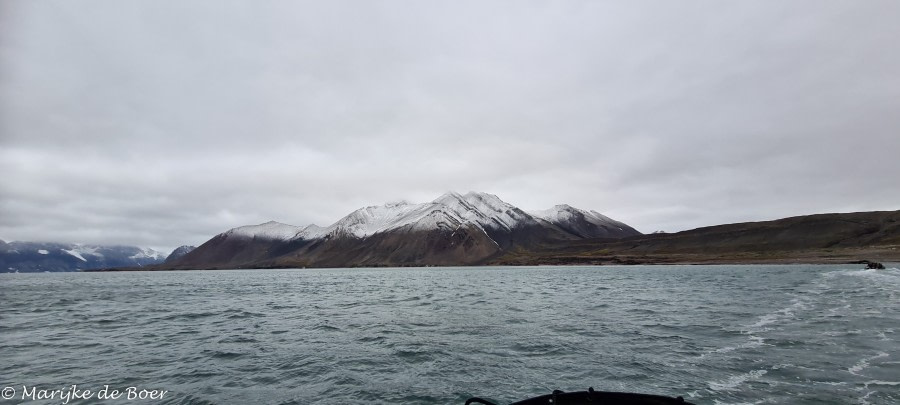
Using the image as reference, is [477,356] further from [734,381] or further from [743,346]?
[743,346]

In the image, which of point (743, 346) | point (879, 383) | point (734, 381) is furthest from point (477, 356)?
point (879, 383)

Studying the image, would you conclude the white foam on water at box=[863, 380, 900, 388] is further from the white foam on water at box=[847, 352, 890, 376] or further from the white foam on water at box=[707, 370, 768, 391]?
the white foam on water at box=[707, 370, 768, 391]

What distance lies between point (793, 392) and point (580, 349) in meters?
8.80

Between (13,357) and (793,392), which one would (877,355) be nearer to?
(793,392)

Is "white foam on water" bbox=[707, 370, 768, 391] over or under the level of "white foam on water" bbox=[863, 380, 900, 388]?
under

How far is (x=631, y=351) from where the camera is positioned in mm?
20844

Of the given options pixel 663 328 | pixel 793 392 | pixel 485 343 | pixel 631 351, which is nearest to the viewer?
pixel 793 392

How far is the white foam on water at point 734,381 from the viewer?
15352mm

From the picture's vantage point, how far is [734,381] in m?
16.0

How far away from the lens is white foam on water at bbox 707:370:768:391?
15352 mm

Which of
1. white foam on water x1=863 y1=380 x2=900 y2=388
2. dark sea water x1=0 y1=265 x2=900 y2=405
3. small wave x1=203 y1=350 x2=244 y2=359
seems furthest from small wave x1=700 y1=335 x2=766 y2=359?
small wave x1=203 y1=350 x2=244 y2=359

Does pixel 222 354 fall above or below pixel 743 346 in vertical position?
below

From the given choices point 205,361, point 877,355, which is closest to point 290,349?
point 205,361

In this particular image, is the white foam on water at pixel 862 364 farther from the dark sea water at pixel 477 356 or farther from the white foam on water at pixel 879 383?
the white foam on water at pixel 879 383
